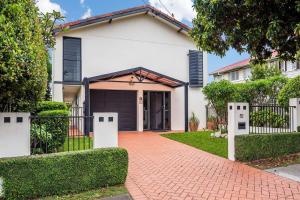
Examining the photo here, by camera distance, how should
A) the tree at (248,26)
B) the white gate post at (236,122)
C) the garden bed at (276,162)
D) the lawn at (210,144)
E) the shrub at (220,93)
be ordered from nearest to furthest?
the tree at (248,26) < the garden bed at (276,162) < the white gate post at (236,122) < the lawn at (210,144) < the shrub at (220,93)

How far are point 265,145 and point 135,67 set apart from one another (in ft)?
33.9

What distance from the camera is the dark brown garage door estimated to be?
17.3 m

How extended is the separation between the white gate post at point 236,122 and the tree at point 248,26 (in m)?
1.73

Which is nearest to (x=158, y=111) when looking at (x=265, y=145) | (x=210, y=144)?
(x=210, y=144)

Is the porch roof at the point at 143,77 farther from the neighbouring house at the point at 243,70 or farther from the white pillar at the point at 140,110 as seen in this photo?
the neighbouring house at the point at 243,70

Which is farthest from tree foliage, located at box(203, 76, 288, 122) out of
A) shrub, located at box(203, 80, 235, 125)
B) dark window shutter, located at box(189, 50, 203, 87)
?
dark window shutter, located at box(189, 50, 203, 87)

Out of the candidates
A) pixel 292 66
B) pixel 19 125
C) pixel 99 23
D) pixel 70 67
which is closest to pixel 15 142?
pixel 19 125

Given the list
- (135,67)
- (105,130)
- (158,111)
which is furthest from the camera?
(158,111)

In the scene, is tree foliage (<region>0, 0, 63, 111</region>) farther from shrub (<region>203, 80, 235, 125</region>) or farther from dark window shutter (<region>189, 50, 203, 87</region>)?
dark window shutter (<region>189, 50, 203, 87</region>)

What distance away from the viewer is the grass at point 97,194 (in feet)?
17.8

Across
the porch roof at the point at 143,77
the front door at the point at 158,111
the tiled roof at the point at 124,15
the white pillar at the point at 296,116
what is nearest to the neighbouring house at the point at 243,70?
the tiled roof at the point at 124,15

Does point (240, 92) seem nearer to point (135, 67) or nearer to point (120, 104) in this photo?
point (135, 67)

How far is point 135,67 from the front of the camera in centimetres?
1711

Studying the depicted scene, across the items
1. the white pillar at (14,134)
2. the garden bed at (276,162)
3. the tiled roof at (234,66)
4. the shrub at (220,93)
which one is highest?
the tiled roof at (234,66)
